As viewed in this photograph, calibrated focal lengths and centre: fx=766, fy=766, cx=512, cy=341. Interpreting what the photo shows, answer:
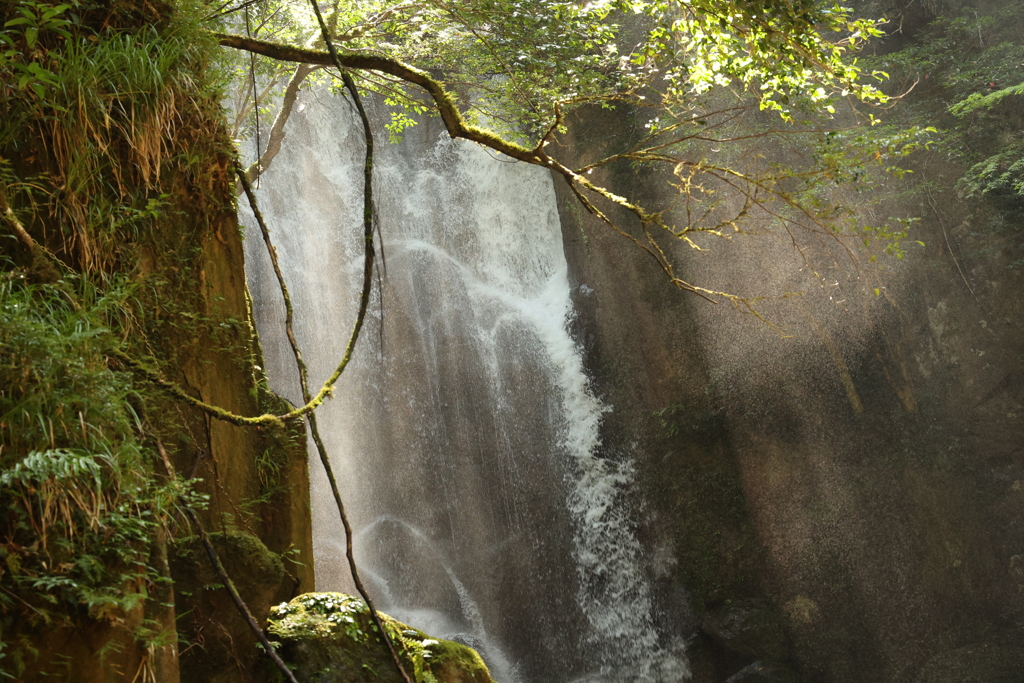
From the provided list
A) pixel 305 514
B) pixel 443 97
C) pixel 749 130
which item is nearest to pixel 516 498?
pixel 749 130

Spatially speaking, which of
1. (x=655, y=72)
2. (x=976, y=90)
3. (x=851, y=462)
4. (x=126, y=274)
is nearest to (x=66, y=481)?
(x=126, y=274)

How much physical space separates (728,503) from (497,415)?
3.49 m

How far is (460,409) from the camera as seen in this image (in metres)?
11.4

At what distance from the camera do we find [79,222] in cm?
316

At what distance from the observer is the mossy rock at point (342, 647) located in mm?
3426

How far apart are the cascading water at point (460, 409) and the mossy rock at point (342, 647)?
6211 millimetres

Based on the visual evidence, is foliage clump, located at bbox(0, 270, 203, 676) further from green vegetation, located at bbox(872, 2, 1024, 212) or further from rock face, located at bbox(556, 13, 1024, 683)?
green vegetation, located at bbox(872, 2, 1024, 212)

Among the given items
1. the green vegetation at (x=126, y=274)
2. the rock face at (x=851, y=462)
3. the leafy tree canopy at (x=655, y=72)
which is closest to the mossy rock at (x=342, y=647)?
the green vegetation at (x=126, y=274)

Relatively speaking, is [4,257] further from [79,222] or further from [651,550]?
[651,550]

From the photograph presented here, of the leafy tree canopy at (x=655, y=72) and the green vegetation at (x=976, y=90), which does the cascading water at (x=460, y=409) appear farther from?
the green vegetation at (x=976, y=90)

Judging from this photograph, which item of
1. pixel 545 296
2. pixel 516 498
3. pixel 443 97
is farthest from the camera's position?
pixel 545 296

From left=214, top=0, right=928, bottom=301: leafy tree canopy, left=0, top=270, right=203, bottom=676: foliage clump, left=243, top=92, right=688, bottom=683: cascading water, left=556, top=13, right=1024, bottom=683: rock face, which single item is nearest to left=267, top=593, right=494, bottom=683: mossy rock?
left=0, top=270, right=203, bottom=676: foliage clump

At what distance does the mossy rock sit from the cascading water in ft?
20.4

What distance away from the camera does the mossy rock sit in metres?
3.43
